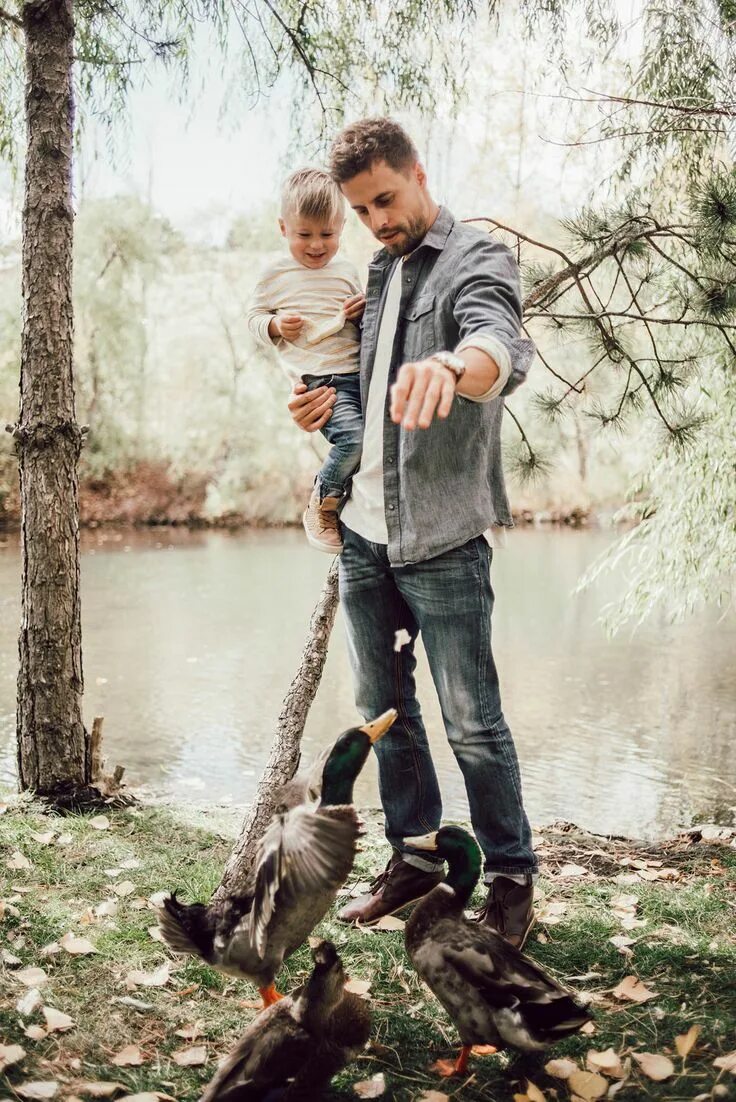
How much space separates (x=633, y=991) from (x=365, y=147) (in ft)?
6.62

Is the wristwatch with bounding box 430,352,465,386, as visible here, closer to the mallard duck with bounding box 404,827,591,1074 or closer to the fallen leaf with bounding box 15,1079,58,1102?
the mallard duck with bounding box 404,827,591,1074

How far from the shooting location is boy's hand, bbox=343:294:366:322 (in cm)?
249

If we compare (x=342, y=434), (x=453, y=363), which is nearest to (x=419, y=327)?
(x=342, y=434)

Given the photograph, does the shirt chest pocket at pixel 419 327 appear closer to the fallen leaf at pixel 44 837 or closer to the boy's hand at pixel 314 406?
the boy's hand at pixel 314 406

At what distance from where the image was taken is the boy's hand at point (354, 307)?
2490mm

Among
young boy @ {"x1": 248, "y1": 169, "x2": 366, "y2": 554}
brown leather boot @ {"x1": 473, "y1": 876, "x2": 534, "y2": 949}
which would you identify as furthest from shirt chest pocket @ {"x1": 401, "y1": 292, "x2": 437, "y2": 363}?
brown leather boot @ {"x1": 473, "y1": 876, "x2": 534, "y2": 949}

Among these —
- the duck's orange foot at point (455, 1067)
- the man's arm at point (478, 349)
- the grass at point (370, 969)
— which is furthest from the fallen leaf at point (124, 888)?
the man's arm at point (478, 349)

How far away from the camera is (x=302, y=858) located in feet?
6.43

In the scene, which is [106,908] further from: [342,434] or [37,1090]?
[342,434]

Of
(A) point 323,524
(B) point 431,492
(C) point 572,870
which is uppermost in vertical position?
(B) point 431,492

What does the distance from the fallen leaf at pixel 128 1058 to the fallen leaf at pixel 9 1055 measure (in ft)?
0.61

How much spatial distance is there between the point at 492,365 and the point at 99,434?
63.2 feet

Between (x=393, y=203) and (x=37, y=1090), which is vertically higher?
(x=393, y=203)

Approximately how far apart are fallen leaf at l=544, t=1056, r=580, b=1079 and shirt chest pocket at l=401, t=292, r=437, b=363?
1.56m
